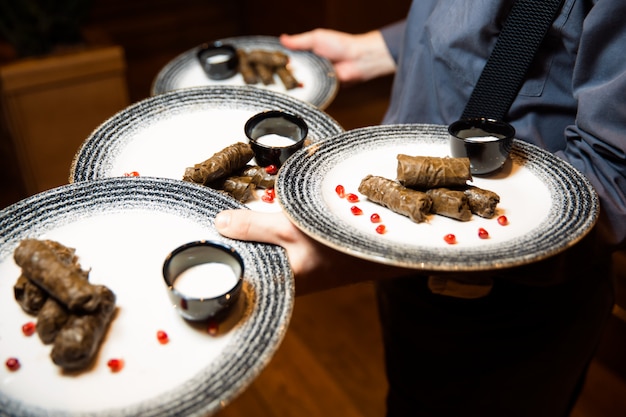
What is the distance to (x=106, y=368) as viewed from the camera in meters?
1.42

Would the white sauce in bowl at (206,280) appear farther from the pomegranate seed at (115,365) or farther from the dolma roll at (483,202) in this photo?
the dolma roll at (483,202)

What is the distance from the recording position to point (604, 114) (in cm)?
180

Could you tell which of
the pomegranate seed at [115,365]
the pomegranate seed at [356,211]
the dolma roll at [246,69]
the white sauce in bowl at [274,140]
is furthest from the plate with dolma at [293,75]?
the pomegranate seed at [115,365]

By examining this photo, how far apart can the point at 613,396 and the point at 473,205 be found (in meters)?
2.74

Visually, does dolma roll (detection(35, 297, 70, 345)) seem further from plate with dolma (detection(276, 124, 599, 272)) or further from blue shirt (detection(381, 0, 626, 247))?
blue shirt (detection(381, 0, 626, 247))

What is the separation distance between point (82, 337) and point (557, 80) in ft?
5.54

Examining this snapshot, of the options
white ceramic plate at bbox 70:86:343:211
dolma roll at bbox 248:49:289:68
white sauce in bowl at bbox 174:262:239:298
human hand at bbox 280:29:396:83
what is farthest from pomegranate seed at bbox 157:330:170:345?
human hand at bbox 280:29:396:83

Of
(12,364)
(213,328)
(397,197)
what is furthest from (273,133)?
(12,364)

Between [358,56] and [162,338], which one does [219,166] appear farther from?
[358,56]

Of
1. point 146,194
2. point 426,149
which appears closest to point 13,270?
point 146,194

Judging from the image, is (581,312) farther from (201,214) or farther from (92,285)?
(92,285)

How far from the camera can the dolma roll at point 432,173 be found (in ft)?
6.43

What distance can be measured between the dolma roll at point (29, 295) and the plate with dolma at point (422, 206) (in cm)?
70

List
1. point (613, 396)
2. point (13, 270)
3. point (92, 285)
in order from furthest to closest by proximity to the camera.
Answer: point (613, 396)
point (13, 270)
point (92, 285)
